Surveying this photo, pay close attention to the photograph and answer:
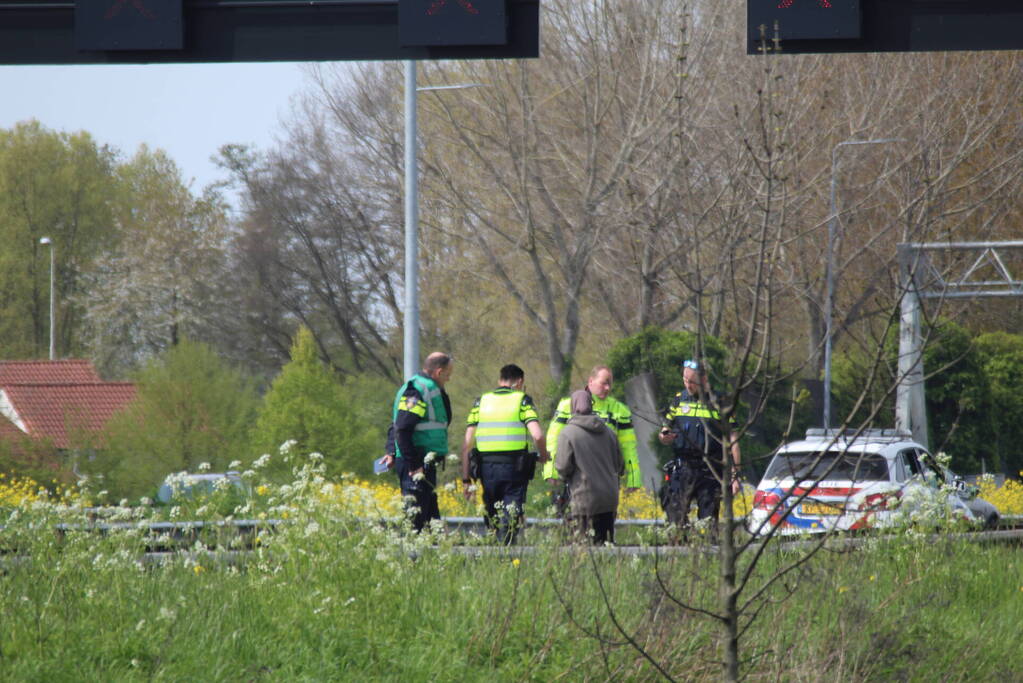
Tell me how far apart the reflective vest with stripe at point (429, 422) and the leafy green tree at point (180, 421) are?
11.8 meters

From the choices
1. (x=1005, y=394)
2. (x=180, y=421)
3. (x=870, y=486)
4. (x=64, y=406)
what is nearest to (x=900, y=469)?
(x=870, y=486)

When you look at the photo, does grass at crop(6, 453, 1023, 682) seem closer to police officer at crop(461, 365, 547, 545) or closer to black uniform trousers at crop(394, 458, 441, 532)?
black uniform trousers at crop(394, 458, 441, 532)

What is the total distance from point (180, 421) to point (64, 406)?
1847 millimetres

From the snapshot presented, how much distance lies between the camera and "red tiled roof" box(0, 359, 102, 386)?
4209cm

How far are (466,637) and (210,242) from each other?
4644cm

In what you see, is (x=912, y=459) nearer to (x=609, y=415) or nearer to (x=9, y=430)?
(x=609, y=415)

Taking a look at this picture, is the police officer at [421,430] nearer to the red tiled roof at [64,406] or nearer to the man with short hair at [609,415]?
the man with short hair at [609,415]

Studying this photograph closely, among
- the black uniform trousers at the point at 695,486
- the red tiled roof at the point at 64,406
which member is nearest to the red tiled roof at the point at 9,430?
the red tiled roof at the point at 64,406

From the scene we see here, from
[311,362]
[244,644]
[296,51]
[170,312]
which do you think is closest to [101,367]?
[170,312]

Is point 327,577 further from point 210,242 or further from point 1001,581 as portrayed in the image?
point 210,242

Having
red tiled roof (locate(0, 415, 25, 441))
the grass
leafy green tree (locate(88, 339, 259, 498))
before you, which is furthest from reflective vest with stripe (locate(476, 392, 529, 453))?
leafy green tree (locate(88, 339, 259, 498))

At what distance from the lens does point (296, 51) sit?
9.72 meters

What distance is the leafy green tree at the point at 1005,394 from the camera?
109 ft

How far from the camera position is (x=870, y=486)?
13859 mm
